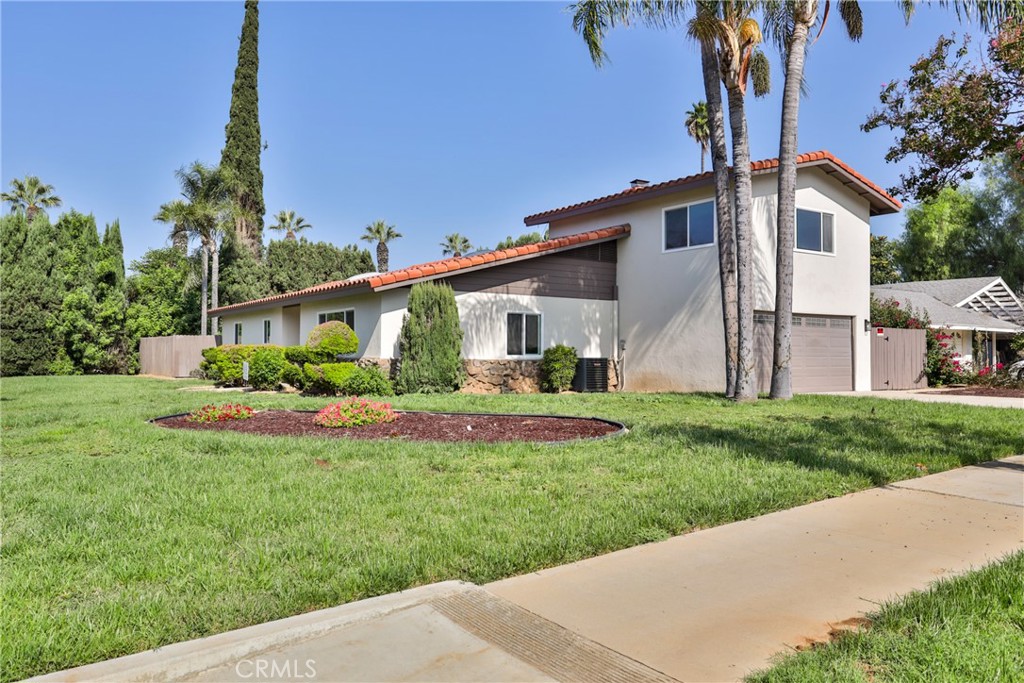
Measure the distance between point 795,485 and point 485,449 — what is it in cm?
334

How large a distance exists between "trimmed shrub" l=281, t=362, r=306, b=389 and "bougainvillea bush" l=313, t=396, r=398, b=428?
726cm

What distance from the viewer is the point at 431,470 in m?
6.50

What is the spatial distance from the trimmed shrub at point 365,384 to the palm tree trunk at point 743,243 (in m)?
8.04

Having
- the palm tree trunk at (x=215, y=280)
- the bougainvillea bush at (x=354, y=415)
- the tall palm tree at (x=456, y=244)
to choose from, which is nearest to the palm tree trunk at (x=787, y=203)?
the bougainvillea bush at (x=354, y=415)

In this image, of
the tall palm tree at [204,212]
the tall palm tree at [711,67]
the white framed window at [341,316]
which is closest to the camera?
the tall palm tree at [711,67]

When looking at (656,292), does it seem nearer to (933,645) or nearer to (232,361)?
(232,361)

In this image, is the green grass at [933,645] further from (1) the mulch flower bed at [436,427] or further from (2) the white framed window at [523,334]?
(2) the white framed window at [523,334]

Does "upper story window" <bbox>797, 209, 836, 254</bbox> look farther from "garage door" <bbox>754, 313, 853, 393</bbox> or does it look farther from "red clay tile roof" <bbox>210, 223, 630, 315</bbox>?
"red clay tile roof" <bbox>210, 223, 630, 315</bbox>

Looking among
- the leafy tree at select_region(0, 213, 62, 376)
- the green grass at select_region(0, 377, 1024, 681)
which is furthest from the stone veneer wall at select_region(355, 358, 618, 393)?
the leafy tree at select_region(0, 213, 62, 376)

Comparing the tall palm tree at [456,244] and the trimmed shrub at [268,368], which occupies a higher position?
the tall palm tree at [456,244]

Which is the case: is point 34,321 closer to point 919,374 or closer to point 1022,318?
point 919,374

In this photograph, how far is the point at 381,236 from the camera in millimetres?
48812

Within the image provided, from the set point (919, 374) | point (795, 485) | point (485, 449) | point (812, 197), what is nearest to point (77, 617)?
point (485, 449)

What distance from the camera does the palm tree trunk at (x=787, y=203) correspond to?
549 inches
